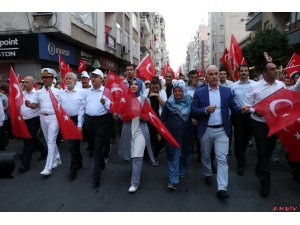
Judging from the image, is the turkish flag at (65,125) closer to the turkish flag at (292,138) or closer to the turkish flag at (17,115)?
the turkish flag at (17,115)

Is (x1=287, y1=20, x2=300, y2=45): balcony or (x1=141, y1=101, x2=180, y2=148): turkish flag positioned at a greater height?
(x1=287, y1=20, x2=300, y2=45): balcony

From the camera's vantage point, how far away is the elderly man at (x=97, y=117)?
5785 millimetres

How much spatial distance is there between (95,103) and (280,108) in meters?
3.01

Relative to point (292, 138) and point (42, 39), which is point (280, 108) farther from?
point (42, 39)

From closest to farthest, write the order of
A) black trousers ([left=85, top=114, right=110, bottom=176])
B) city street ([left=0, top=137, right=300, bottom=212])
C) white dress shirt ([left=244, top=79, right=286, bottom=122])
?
1. city street ([left=0, top=137, right=300, bottom=212])
2. white dress shirt ([left=244, top=79, right=286, bottom=122])
3. black trousers ([left=85, top=114, right=110, bottom=176])

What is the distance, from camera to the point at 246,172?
6.32m

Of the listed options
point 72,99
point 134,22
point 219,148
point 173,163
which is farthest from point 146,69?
point 134,22

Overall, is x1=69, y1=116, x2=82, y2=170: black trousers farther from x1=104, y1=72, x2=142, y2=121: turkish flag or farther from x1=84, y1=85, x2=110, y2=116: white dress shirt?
x1=104, y1=72, x2=142, y2=121: turkish flag

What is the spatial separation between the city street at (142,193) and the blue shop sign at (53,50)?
8.93 metres

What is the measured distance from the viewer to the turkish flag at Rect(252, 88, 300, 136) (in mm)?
4676

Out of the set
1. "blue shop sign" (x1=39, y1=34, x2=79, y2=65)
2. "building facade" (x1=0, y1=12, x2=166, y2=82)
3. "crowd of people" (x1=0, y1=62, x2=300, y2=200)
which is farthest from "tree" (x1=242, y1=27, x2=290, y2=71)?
"crowd of people" (x1=0, y1=62, x2=300, y2=200)

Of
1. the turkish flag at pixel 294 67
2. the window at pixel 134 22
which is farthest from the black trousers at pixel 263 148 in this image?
the window at pixel 134 22

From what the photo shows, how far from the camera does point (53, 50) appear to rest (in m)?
15.5

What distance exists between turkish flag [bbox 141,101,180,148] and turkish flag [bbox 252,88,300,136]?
4.40ft
